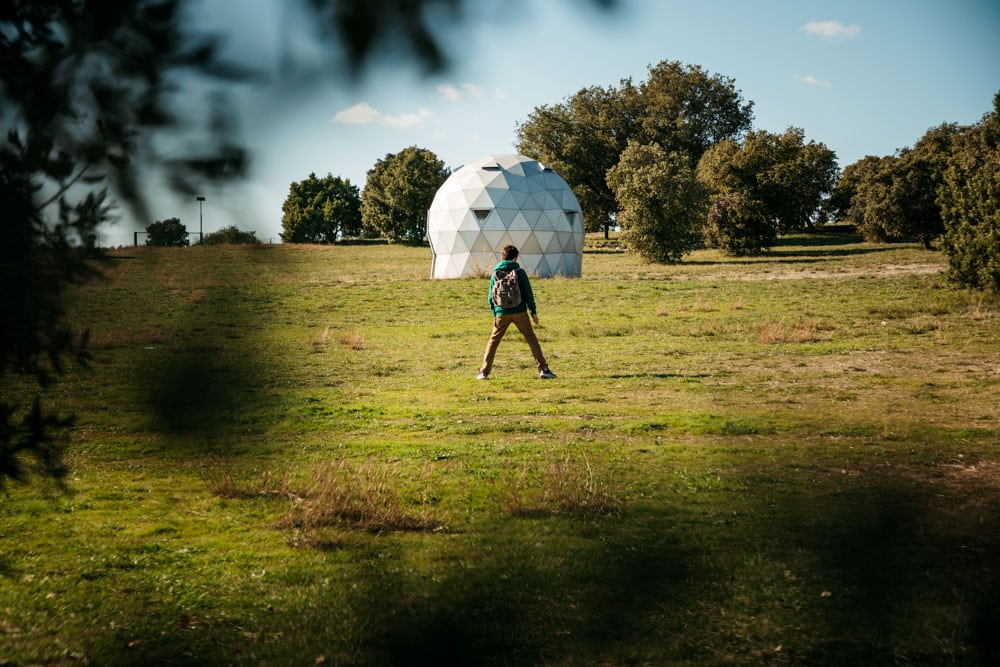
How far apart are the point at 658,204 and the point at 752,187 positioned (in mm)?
10909

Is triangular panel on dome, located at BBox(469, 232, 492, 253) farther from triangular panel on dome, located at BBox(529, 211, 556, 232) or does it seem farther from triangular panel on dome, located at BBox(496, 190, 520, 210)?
triangular panel on dome, located at BBox(529, 211, 556, 232)

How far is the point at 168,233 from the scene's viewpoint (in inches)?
48.0

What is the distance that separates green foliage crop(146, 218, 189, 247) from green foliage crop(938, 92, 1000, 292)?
906 inches

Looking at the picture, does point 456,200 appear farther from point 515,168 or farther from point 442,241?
point 515,168

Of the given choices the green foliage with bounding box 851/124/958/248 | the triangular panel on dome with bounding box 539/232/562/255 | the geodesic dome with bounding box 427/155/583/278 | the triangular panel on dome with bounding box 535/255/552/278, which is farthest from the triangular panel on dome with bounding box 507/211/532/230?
the green foliage with bounding box 851/124/958/248

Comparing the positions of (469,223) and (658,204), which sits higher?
(658,204)

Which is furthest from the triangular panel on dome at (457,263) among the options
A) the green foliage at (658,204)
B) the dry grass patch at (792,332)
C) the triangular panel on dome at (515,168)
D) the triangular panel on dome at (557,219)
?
the dry grass patch at (792,332)

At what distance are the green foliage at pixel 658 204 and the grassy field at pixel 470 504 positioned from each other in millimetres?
31402

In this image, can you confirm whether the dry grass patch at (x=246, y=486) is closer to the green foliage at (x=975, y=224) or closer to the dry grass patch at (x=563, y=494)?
the dry grass patch at (x=563, y=494)

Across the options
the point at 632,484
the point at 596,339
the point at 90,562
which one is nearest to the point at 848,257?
the point at 596,339

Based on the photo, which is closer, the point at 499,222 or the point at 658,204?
the point at 499,222

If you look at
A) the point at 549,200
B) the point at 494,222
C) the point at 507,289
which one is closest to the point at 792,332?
the point at 507,289

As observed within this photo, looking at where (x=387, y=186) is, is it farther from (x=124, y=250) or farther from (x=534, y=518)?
(x=534, y=518)

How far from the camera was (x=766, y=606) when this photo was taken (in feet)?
11.3
